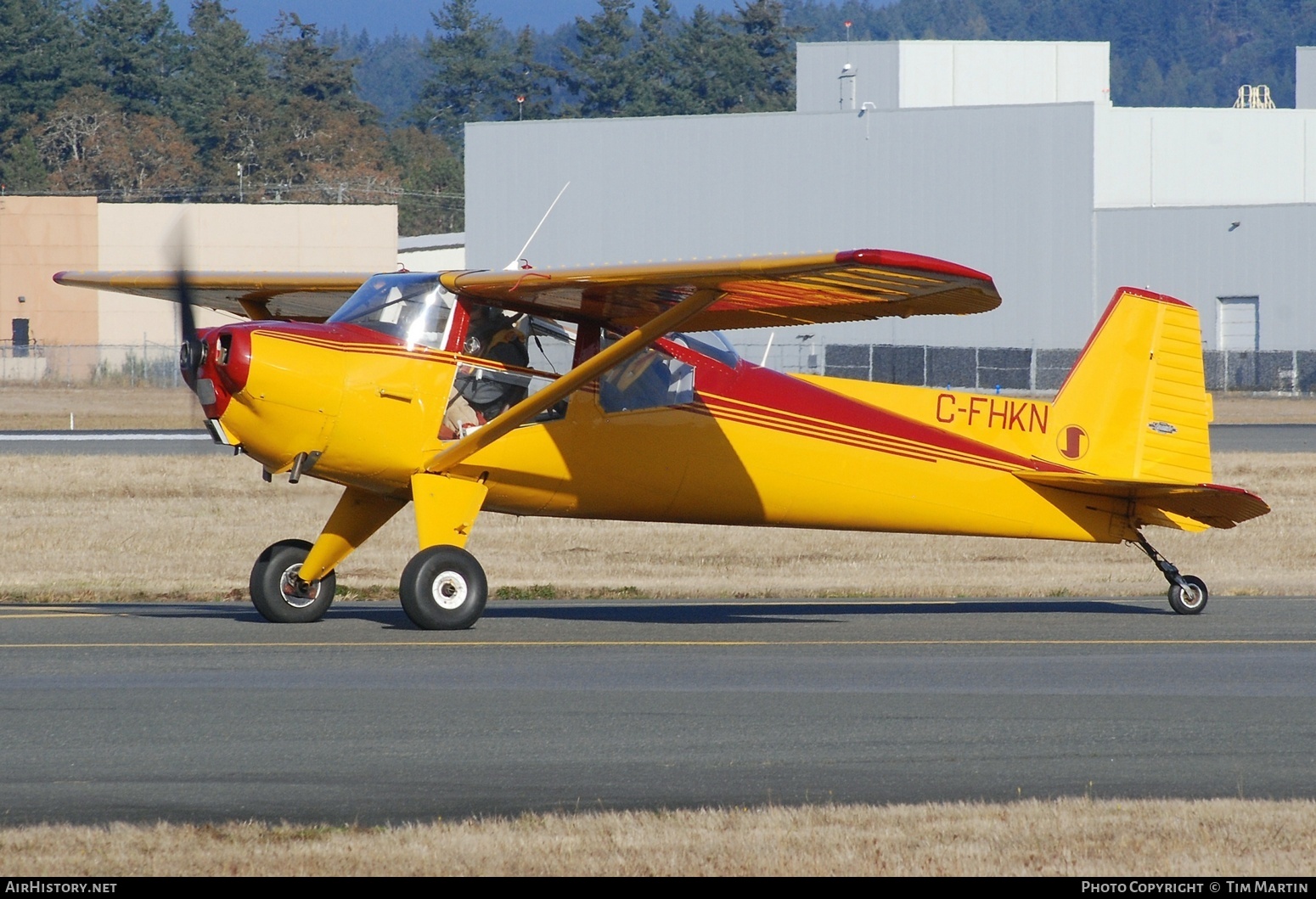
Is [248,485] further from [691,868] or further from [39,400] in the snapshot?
[39,400]

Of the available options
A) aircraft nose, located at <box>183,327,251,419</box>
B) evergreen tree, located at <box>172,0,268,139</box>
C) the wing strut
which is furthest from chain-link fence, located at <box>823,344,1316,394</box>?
evergreen tree, located at <box>172,0,268,139</box>

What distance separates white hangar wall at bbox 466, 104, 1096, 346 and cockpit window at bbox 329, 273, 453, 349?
152ft

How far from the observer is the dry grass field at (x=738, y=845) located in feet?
19.1

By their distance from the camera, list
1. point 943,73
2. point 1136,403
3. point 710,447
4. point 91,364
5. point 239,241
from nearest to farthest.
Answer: point 710,447, point 1136,403, point 91,364, point 943,73, point 239,241

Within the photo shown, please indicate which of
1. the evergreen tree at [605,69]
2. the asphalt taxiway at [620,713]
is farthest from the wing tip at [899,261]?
the evergreen tree at [605,69]

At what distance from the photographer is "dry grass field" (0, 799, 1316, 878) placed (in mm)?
5832

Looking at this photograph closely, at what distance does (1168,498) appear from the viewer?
544 inches

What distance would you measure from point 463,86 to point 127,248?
64.4 m

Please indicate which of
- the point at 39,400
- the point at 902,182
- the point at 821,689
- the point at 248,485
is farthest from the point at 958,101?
the point at 821,689

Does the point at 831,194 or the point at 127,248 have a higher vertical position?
the point at 831,194

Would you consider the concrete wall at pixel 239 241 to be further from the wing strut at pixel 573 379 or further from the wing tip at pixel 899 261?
the wing tip at pixel 899 261

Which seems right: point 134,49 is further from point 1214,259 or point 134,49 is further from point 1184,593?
point 1184,593

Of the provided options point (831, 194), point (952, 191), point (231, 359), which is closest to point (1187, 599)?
point (231, 359)

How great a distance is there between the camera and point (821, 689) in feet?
31.8
